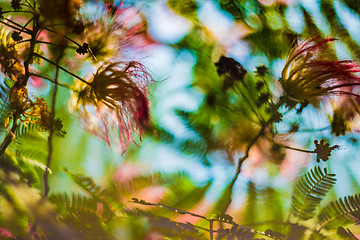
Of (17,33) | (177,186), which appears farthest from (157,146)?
(17,33)

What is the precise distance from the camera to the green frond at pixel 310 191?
32 centimetres

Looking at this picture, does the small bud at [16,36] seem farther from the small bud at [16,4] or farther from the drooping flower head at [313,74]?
the drooping flower head at [313,74]

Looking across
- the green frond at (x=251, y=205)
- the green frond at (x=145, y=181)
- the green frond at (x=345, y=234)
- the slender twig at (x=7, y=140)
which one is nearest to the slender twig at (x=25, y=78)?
the slender twig at (x=7, y=140)

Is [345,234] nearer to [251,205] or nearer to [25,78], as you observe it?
[251,205]

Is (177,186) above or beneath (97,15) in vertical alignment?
beneath

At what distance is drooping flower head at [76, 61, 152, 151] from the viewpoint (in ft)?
0.99

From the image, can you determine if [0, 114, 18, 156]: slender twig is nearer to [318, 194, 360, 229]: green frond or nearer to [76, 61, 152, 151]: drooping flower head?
[76, 61, 152, 151]: drooping flower head

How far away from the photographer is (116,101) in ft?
1.00

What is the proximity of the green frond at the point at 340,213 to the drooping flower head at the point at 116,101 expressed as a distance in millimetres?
198

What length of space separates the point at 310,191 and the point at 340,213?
4 cm

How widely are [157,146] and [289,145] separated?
0.41ft

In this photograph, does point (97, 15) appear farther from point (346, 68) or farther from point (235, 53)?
point (346, 68)

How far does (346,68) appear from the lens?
33cm

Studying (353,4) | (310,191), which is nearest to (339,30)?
(353,4)
